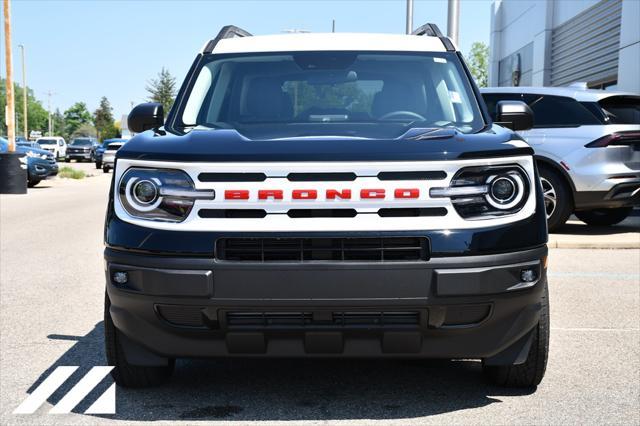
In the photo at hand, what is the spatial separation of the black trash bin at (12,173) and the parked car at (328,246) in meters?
18.9

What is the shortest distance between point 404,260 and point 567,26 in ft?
84.8

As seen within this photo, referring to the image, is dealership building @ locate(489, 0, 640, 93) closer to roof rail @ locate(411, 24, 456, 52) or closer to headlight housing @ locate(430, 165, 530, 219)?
roof rail @ locate(411, 24, 456, 52)

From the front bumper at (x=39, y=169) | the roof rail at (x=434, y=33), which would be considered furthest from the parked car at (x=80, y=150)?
the roof rail at (x=434, y=33)

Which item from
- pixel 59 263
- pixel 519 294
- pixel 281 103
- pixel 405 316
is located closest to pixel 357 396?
pixel 405 316

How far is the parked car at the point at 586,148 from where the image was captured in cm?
1052

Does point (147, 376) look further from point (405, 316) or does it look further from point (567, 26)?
point (567, 26)

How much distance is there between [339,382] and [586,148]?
7.09 metres

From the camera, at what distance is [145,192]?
3729mm

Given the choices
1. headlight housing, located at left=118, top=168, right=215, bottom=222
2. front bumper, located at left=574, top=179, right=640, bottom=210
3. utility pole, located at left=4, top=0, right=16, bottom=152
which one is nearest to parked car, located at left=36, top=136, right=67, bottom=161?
→ utility pole, located at left=4, top=0, right=16, bottom=152

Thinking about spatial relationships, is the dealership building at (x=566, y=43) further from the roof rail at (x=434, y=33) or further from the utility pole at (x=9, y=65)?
the utility pole at (x=9, y=65)

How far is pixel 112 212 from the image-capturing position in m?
3.81

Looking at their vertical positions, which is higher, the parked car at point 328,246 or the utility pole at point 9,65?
the utility pole at point 9,65

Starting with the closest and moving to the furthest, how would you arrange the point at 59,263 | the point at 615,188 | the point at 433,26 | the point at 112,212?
the point at 112,212, the point at 433,26, the point at 59,263, the point at 615,188

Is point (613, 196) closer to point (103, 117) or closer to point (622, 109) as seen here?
point (622, 109)
